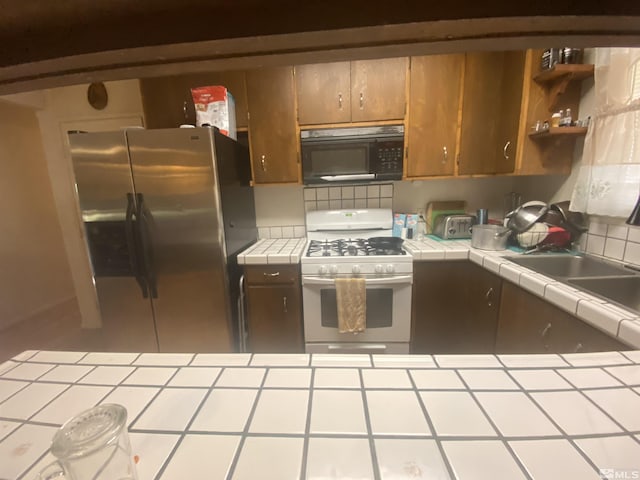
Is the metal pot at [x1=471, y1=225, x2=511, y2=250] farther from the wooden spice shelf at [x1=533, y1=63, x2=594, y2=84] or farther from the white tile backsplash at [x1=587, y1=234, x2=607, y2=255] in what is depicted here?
the wooden spice shelf at [x1=533, y1=63, x2=594, y2=84]

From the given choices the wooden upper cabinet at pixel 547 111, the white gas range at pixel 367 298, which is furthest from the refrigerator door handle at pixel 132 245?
the wooden upper cabinet at pixel 547 111

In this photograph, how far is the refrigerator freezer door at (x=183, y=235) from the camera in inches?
57.0

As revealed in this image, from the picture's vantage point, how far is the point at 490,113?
173cm

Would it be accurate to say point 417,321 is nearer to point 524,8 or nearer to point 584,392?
point 584,392

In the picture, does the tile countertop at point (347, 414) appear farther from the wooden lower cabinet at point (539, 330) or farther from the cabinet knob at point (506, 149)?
the cabinet knob at point (506, 149)

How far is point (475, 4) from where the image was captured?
0.94 feet

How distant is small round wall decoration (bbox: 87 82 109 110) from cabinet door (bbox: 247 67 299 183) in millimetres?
1415

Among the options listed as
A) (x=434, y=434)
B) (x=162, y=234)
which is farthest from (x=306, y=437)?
(x=162, y=234)

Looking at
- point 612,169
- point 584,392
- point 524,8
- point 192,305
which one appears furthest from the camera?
point 192,305

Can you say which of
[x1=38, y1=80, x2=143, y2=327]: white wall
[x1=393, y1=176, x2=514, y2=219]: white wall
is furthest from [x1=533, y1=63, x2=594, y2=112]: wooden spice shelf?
[x1=38, y1=80, x2=143, y2=327]: white wall

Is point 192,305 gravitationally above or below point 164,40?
below

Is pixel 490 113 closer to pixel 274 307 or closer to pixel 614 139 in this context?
pixel 614 139

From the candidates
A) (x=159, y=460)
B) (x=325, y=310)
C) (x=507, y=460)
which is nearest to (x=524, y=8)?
(x=507, y=460)

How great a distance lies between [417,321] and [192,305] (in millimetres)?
1465
